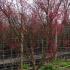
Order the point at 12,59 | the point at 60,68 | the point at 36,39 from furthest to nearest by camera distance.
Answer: the point at 60,68 < the point at 12,59 < the point at 36,39

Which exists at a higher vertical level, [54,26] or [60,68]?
[54,26]

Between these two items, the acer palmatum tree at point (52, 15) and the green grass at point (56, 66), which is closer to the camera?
the acer palmatum tree at point (52, 15)

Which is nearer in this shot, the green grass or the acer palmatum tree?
the acer palmatum tree

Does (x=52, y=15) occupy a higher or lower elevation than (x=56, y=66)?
higher

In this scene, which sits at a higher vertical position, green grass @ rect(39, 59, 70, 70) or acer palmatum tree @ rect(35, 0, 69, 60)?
acer palmatum tree @ rect(35, 0, 69, 60)

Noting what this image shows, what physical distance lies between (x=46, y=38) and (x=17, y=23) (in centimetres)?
85

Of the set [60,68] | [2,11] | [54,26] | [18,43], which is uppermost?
[2,11]

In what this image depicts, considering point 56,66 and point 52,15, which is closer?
point 52,15

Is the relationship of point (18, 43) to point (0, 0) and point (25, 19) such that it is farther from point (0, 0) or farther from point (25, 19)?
point (0, 0)

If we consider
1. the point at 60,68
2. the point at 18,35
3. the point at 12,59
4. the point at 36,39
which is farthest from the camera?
the point at 60,68

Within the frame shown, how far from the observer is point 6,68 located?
6.90 metres

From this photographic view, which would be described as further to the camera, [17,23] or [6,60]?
[6,60]

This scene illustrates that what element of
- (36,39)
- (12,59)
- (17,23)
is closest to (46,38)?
(36,39)

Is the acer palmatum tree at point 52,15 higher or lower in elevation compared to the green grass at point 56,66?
higher
